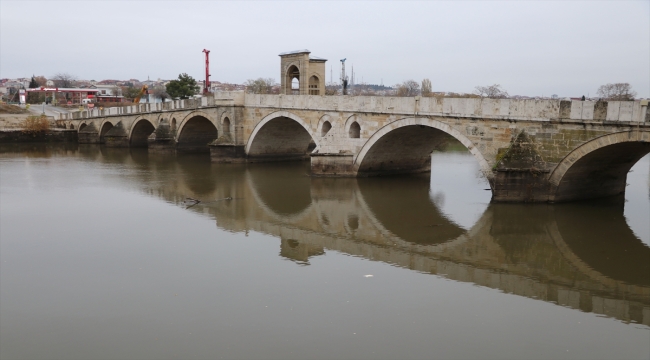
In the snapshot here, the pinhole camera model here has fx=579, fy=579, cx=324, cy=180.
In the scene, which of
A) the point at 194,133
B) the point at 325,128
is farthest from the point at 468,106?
the point at 194,133

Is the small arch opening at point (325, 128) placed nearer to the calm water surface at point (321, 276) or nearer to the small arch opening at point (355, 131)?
the small arch opening at point (355, 131)

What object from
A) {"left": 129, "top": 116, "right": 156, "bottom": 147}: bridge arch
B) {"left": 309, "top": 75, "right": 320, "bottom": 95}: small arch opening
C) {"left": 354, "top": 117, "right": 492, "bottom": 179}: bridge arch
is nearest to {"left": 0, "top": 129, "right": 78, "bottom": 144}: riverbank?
{"left": 129, "top": 116, "right": 156, "bottom": 147}: bridge arch

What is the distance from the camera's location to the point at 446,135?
1591 centimetres

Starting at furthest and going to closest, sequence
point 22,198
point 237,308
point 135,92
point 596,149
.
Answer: point 135,92, point 22,198, point 596,149, point 237,308

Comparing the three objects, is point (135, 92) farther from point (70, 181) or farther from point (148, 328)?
point (148, 328)

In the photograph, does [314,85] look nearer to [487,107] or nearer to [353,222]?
[487,107]

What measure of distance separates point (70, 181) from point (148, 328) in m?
11.4

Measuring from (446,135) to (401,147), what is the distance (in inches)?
51.7

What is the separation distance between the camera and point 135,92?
60.2m

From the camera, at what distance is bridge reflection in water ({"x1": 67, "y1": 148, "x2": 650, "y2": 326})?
730cm

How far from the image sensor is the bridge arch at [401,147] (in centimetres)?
1372

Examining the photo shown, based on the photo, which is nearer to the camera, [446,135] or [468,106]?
[468,106]

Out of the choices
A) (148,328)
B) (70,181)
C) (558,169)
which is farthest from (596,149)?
(70,181)

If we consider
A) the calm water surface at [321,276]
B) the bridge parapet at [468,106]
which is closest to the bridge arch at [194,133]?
the bridge parapet at [468,106]
